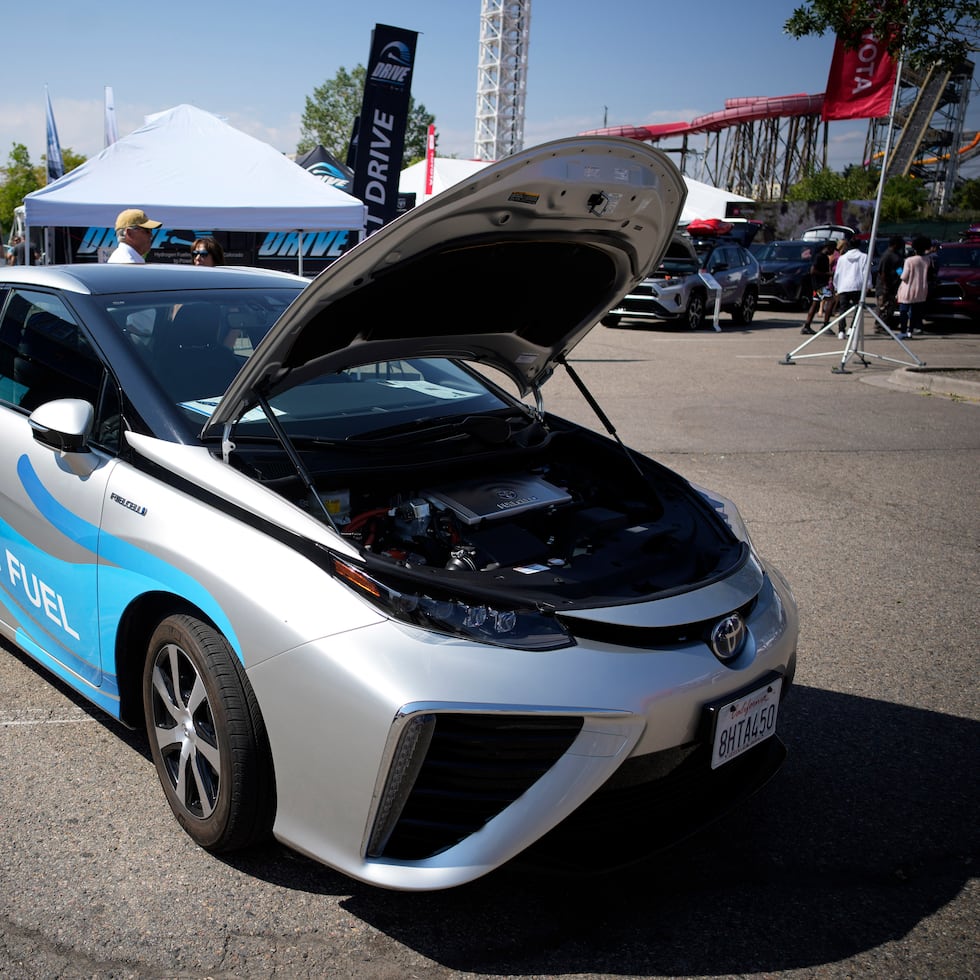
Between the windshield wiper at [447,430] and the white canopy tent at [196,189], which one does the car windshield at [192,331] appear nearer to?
the windshield wiper at [447,430]

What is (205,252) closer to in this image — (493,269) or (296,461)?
(493,269)

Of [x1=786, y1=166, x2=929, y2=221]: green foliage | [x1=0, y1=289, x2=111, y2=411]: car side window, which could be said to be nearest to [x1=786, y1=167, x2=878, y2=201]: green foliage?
[x1=786, y1=166, x2=929, y2=221]: green foliage

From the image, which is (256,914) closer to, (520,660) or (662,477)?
(520,660)

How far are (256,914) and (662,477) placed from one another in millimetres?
2096

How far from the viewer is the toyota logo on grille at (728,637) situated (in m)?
2.50

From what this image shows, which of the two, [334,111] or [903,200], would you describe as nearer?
[903,200]

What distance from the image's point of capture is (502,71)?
3524 inches

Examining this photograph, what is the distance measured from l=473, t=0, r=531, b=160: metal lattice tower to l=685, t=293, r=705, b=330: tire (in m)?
73.7

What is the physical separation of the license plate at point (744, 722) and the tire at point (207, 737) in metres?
1.17

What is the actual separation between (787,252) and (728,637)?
76.7ft

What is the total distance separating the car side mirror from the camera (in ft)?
9.38

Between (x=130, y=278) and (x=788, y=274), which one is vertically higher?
(x=130, y=278)

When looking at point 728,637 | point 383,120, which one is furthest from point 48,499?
point 383,120

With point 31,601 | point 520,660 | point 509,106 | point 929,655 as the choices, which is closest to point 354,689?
point 520,660
